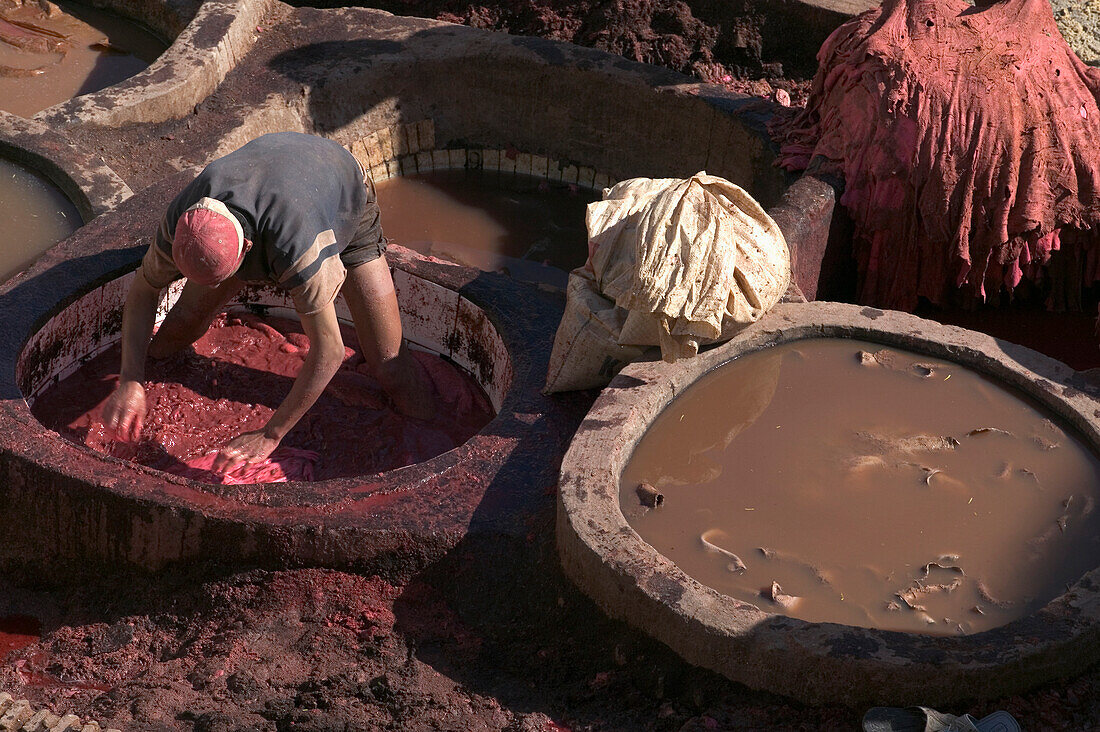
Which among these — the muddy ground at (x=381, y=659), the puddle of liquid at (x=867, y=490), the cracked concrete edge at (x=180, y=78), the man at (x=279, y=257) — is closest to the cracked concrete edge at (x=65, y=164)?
the cracked concrete edge at (x=180, y=78)

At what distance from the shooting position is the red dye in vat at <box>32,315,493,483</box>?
4.05m

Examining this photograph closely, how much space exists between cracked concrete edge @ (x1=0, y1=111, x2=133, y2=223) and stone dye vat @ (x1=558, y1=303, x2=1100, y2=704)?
103 inches

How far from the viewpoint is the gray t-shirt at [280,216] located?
3.52 metres

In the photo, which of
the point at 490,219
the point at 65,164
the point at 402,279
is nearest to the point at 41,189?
the point at 65,164

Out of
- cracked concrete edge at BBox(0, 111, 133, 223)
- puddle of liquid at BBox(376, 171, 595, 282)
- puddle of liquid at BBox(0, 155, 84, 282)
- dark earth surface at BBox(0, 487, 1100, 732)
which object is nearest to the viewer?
dark earth surface at BBox(0, 487, 1100, 732)

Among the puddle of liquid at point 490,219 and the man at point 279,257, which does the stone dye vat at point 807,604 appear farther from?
the puddle of liquid at point 490,219

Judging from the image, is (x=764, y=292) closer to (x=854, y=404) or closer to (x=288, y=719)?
(x=854, y=404)

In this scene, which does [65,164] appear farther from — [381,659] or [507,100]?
[381,659]

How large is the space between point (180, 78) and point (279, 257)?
2.48 meters

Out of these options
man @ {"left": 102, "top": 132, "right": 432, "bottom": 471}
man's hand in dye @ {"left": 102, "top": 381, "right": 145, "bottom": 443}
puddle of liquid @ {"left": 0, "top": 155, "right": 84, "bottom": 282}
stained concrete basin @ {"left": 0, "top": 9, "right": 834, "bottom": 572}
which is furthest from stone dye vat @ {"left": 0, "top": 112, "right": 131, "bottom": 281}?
man's hand in dye @ {"left": 102, "top": 381, "right": 145, "bottom": 443}

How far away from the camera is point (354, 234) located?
13.0 feet

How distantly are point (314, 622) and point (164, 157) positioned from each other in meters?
2.99

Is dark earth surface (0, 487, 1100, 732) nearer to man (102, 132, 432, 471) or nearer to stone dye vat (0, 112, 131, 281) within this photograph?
man (102, 132, 432, 471)

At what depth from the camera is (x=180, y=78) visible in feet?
18.2
